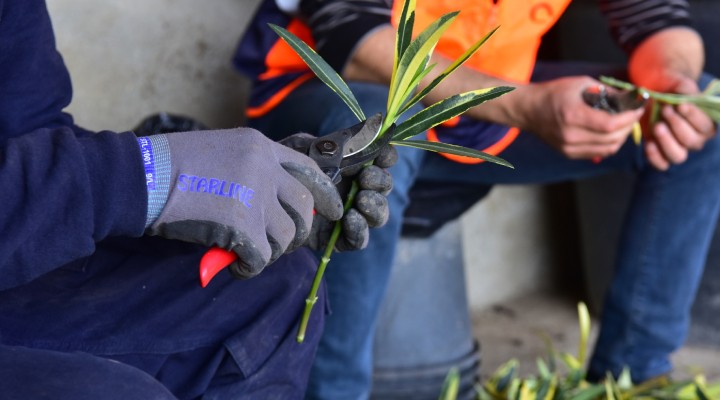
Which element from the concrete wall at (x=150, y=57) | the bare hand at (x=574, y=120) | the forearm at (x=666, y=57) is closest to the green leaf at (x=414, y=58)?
the bare hand at (x=574, y=120)

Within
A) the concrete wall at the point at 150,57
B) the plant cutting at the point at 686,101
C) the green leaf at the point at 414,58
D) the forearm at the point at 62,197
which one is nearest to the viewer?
the forearm at the point at 62,197

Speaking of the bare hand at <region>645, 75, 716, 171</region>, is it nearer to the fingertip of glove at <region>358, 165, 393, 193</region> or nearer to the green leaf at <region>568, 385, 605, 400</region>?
the green leaf at <region>568, 385, 605, 400</region>

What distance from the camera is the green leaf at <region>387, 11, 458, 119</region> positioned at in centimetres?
100

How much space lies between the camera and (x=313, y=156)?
1028 millimetres

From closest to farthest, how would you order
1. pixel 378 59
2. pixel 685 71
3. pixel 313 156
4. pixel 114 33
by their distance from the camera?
1. pixel 313 156
2. pixel 378 59
3. pixel 685 71
4. pixel 114 33

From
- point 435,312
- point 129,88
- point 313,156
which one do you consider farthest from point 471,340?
point 313,156

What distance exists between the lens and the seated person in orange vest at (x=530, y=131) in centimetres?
158

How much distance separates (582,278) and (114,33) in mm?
1528

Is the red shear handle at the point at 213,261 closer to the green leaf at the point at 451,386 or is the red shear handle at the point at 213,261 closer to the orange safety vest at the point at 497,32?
the orange safety vest at the point at 497,32

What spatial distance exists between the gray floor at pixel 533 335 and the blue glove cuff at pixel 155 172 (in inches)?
56.9

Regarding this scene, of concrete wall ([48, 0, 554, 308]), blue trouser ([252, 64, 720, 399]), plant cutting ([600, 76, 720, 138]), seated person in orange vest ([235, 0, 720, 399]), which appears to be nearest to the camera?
seated person in orange vest ([235, 0, 720, 399])

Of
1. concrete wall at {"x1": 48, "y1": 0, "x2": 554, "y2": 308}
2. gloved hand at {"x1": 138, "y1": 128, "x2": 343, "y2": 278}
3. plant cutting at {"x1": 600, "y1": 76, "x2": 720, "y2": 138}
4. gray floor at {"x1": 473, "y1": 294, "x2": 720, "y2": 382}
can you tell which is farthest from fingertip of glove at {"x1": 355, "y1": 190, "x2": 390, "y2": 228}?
gray floor at {"x1": 473, "y1": 294, "x2": 720, "y2": 382}

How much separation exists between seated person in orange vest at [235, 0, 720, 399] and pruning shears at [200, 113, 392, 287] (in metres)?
0.51

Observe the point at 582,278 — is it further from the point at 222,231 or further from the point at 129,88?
the point at 222,231
